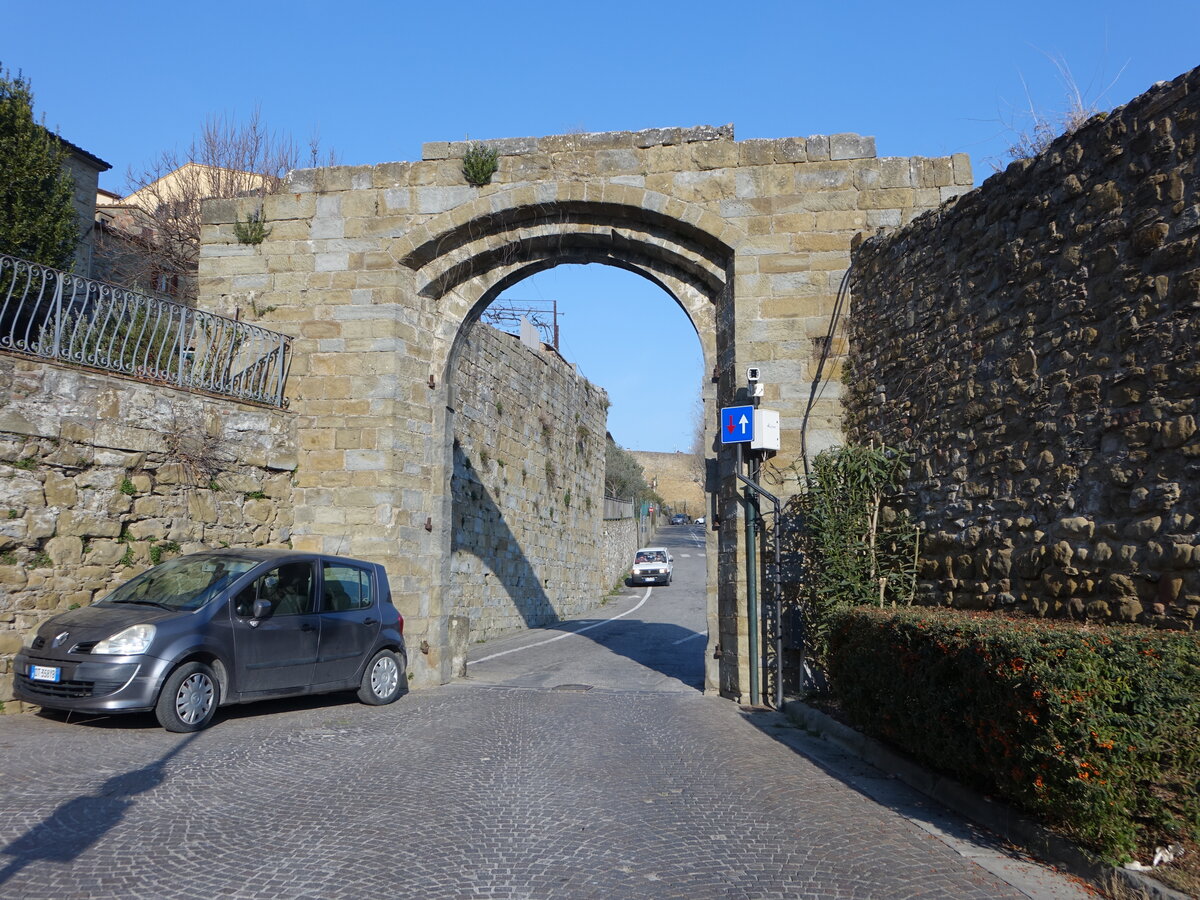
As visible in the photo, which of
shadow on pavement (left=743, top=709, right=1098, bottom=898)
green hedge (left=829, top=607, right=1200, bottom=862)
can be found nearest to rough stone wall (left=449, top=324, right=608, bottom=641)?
shadow on pavement (left=743, top=709, right=1098, bottom=898)

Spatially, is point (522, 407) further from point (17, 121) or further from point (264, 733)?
point (264, 733)

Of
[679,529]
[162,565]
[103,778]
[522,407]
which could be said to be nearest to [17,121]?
[522,407]

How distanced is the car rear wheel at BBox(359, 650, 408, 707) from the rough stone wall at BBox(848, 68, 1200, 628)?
5.18m

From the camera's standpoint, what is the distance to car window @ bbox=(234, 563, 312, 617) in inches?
315

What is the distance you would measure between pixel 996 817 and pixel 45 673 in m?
6.63

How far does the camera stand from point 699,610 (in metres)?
26.8

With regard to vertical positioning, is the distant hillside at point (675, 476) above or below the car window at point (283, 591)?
above

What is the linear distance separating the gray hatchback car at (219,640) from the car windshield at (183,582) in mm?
13

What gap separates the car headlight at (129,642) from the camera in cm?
705

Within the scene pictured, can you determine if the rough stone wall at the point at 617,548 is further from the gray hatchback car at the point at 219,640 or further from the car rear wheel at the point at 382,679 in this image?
the gray hatchback car at the point at 219,640

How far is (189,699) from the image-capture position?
7.31 meters

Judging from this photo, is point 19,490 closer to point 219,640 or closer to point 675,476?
point 219,640

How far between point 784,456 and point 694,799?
5.24 meters

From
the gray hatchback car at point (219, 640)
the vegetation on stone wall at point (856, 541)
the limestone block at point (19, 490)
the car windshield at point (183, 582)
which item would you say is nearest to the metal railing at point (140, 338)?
the limestone block at point (19, 490)
